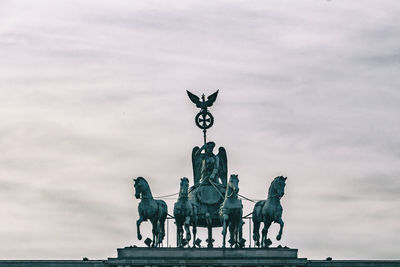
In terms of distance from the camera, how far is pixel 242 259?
6545 inches

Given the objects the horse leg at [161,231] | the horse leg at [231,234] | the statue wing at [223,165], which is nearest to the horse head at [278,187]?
the horse leg at [231,234]

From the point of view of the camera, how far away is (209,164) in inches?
6767

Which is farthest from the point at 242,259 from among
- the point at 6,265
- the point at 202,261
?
the point at 6,265

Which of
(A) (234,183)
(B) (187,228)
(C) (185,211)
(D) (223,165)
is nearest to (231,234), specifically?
(B) (187,228)

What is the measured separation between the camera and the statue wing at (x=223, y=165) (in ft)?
568

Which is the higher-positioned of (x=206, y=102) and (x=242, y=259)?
(x=206, y=102)

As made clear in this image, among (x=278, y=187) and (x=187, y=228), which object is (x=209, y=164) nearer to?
(x=187, y=228)

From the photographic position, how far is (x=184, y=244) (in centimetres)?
16862

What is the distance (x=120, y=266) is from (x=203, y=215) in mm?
6777

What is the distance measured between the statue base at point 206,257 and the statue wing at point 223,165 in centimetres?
732

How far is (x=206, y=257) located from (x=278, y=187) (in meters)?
5.84

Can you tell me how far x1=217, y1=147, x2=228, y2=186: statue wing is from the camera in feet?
568

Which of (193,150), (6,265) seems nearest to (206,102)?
(193,150)

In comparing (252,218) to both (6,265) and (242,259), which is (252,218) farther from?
(6,265)
